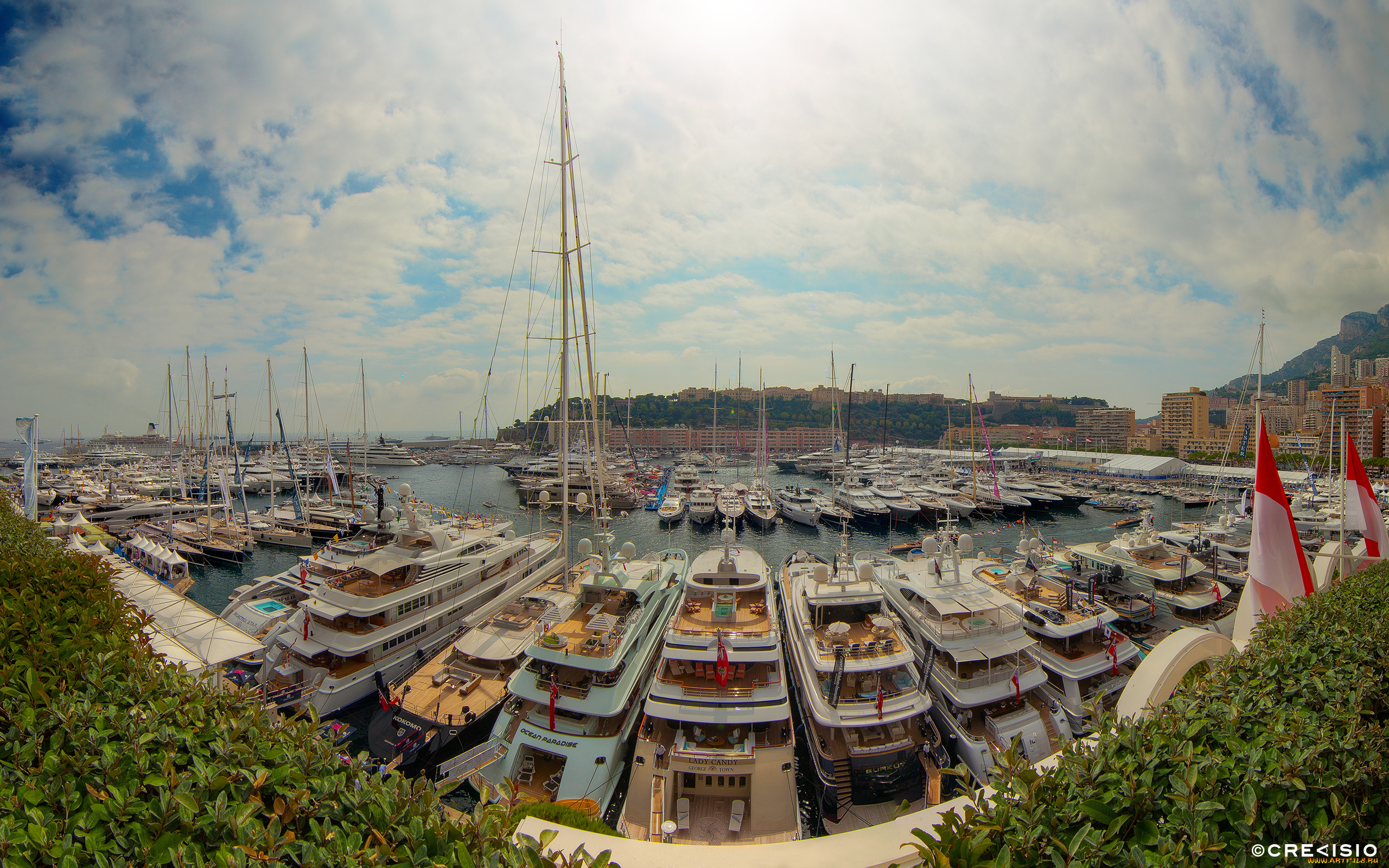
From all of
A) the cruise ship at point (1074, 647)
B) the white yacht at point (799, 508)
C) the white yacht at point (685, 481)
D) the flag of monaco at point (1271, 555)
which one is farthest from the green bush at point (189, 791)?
the white yacht at point (685, 481)

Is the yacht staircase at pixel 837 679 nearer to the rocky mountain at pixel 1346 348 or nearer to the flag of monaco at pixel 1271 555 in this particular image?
the flag of monaco at pixel 1271 555

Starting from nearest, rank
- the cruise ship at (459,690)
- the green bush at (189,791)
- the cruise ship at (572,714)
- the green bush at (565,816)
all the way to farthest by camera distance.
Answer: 1. the green bush at (189,791)
2. the green bush at (565,816)
3. the cruise ship at (572,714)
4. the cruise ship at (459,690)

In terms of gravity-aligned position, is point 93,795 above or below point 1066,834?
above

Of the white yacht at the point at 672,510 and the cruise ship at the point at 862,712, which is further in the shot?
the white yacht at the point at 672,510

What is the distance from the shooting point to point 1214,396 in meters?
133

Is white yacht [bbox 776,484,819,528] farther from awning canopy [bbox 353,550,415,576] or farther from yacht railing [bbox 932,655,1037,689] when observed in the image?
awning canopy [bbox 353,550,415,576]

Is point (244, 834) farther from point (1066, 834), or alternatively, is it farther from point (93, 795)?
point (1066, 834)

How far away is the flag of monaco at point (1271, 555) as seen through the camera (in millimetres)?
7707

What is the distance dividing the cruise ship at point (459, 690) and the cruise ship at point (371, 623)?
0.94 metres

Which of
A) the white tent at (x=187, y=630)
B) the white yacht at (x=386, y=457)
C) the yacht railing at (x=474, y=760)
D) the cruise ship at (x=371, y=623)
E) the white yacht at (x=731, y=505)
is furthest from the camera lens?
the white yacht at (x=386, y=457)

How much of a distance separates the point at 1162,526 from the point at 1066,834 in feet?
164

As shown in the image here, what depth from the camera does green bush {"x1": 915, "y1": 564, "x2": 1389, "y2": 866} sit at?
8.31 ft

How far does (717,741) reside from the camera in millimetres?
9578

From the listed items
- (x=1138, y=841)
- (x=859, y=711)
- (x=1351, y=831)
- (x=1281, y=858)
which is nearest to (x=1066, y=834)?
(x=1138, y=841)
